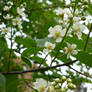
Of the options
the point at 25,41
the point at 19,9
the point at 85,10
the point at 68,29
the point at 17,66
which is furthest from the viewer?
the point at 17,66

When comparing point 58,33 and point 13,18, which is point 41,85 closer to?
point 58,33

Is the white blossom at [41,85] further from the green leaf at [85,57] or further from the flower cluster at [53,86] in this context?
the green leaf at [85,57]

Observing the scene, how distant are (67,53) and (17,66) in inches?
82.5

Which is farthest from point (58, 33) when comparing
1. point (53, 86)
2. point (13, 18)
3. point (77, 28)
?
point (13, 18)

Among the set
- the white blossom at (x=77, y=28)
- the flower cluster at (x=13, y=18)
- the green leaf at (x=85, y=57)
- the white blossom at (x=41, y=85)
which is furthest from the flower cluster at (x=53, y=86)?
the flower cluster at (x=13, y=18)

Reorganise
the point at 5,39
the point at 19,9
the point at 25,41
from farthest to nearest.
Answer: the point at 5,39
the point at 19,9
the point at 25,41

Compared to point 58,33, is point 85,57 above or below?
below

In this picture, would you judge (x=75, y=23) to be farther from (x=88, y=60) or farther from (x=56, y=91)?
(x=56, y=91)

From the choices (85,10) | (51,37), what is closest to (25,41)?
(51,37)

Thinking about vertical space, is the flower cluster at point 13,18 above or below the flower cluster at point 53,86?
above

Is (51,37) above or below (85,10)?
below

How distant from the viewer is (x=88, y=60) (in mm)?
1247

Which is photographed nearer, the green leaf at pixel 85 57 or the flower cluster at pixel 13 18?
the green leaf at pixel 85 57

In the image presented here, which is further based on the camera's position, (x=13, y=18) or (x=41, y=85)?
(x=13, y=18)
